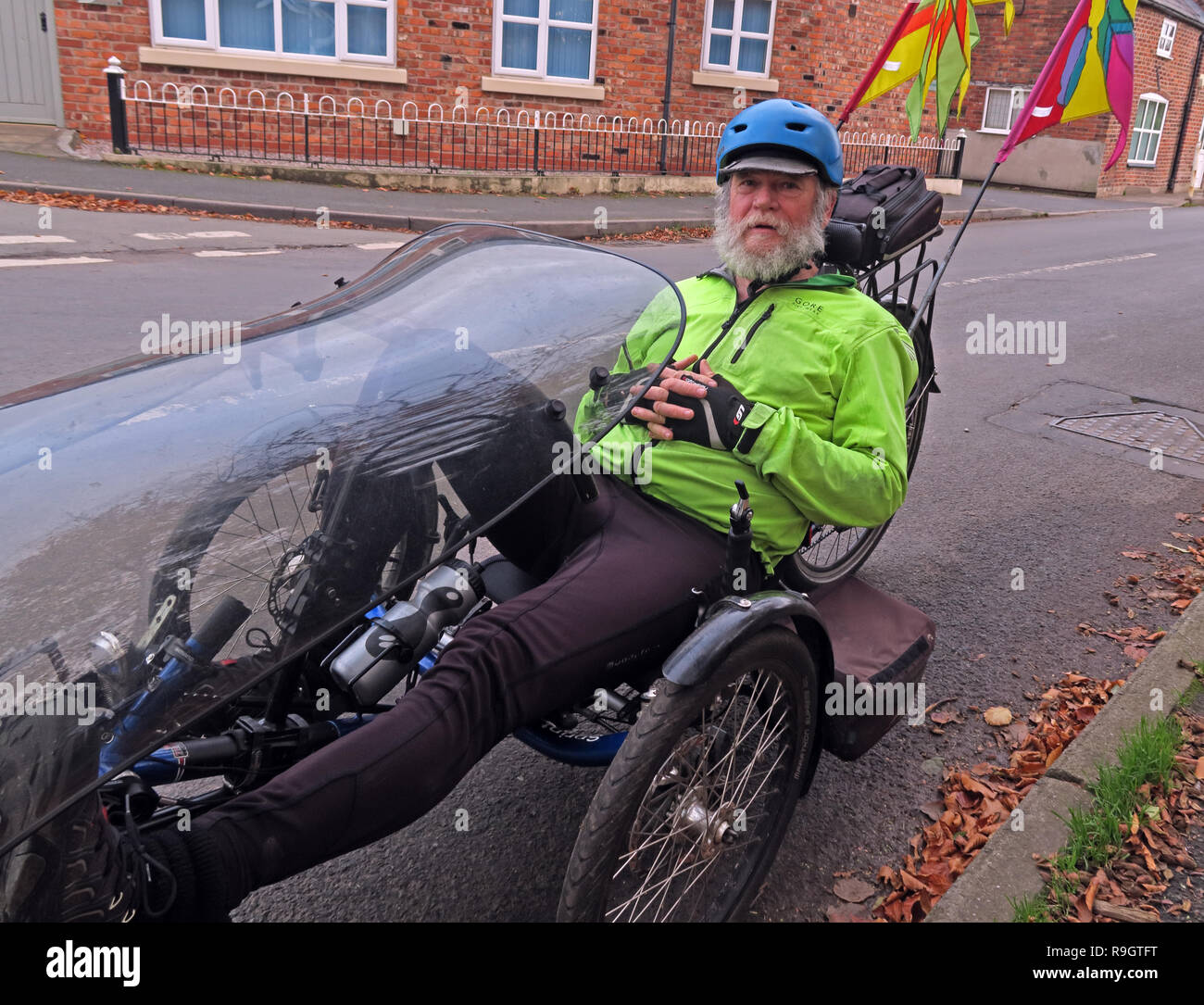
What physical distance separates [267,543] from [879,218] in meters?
2.28

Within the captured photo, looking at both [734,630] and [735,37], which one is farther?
[735,37]

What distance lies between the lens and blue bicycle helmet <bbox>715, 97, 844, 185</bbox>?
8.74 ft

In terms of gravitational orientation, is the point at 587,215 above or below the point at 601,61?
below

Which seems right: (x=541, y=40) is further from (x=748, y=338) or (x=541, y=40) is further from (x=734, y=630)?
(x=734, y=630)

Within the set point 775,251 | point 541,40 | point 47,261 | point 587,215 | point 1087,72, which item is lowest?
point 47,261

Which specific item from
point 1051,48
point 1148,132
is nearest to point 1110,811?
point 1051,48

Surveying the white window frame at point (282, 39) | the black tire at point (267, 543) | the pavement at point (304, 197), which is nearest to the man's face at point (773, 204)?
the black tire at point (267, 543)

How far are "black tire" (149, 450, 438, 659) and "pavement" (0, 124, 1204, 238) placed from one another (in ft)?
32.8

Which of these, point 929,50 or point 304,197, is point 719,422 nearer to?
point 929,50

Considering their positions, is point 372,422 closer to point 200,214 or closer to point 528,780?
point 528,780

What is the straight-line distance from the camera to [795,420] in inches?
98.1

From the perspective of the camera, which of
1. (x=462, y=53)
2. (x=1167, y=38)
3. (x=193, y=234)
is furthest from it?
(x=1167, y=38)

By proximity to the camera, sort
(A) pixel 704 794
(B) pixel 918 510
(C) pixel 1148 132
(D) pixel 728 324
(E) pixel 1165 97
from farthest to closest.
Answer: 1. (E) pixel 1165 97
2. (C) pixel 1148 132
3. (B) pixel 918 510
4. (D) pixel 728 324
5. (A) pixel 704 794

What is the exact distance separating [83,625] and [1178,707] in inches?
118
